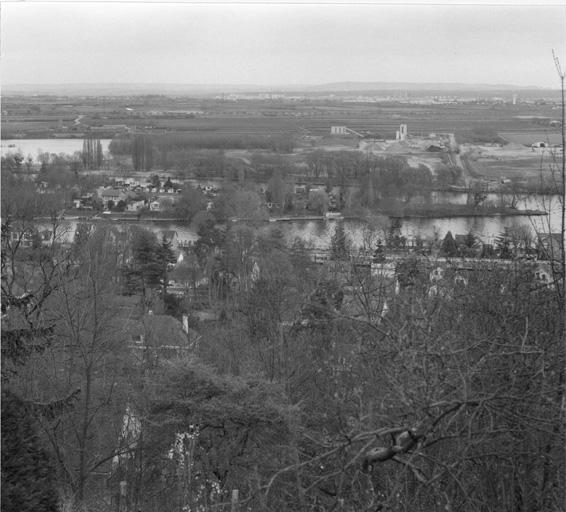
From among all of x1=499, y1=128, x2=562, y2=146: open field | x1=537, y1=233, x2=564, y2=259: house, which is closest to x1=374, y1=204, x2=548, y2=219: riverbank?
x1=499, y1=128, x2=562, y2=146: open field

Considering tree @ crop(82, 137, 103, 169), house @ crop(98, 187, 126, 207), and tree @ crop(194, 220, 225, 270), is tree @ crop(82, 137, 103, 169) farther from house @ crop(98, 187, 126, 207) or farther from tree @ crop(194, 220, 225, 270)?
tree @ crop(194, 220, 225, 270)

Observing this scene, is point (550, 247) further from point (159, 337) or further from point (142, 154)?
point (142, 154)

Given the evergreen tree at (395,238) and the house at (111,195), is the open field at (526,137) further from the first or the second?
the house at (111,195)

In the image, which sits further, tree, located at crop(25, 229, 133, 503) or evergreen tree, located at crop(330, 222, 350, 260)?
evergreen tree, located at crop(330, 222, 350, 260)

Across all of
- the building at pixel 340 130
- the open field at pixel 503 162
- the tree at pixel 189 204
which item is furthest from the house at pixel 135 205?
the open field at pixel 503 162

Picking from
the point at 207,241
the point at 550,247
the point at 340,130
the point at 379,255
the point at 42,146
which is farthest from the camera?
the point at 340,130

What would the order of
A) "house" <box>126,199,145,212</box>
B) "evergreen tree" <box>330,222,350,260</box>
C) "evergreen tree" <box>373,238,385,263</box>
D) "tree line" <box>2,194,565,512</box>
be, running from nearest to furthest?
"tree line" <box>2,194,565,512</box>
"evergreen tree" <box>373,238,385,263</box>
"evergreen tree" <box>330,222,350,260</box>
"house" <box>126,199,145,212</box>

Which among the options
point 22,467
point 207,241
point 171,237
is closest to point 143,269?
point 207,241

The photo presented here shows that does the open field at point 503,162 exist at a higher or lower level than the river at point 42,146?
lower

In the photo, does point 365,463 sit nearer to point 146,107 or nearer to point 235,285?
point 235,285

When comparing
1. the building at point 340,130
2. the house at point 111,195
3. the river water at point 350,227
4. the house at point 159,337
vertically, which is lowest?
the house at point 159,337

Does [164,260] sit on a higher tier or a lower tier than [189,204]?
lower

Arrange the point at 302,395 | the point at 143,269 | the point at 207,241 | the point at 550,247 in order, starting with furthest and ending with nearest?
the point at 207,241
the point at 143,269
the point at 302,395
the point at 550,247
